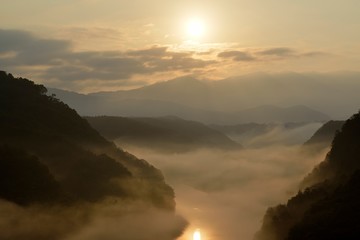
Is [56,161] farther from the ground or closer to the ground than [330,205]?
farther from the ground

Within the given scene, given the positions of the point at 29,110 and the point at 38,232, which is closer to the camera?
the point at 38,232

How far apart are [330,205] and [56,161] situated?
76.5 m

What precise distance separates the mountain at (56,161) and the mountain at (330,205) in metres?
45.5

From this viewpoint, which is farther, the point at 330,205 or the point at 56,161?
the point at 56,161

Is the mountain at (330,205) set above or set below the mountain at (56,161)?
below

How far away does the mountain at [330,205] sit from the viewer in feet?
240

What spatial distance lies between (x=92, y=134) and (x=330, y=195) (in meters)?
94.8

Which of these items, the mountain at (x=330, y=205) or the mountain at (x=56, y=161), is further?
the mountain at (x=56, y=161)

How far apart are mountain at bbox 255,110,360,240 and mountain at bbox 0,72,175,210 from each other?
1793 inches

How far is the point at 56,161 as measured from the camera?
136 metres

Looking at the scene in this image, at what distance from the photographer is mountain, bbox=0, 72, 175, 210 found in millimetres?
113438

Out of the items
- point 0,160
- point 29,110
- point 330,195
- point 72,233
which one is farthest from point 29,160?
point 330,195

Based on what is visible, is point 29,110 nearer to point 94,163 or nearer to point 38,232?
point 94,163

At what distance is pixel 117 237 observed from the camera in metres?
124
